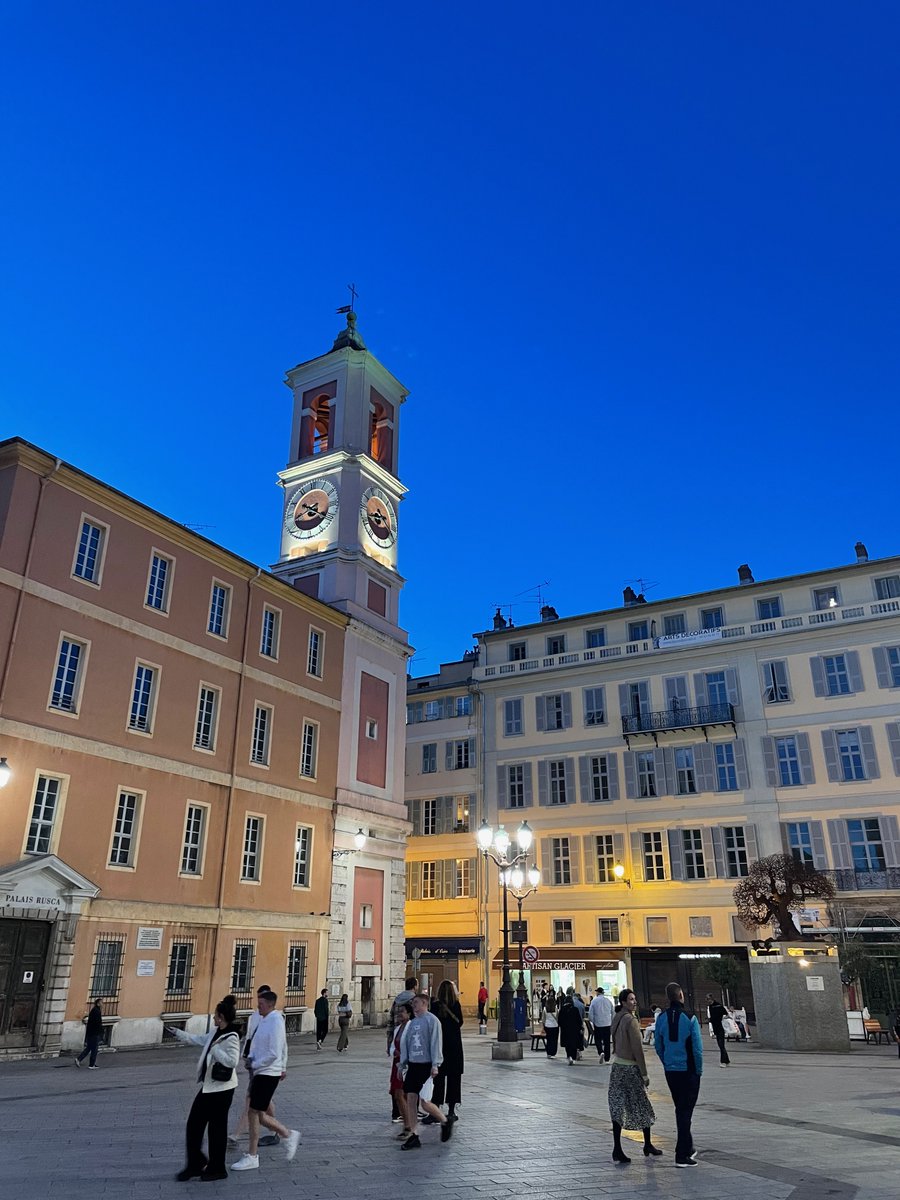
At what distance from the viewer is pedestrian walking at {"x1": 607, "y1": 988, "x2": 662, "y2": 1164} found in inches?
370

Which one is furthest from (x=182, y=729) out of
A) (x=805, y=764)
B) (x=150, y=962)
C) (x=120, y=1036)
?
(x=805, y=764)

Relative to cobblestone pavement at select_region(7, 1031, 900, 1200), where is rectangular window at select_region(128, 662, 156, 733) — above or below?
above

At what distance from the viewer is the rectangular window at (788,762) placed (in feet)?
117

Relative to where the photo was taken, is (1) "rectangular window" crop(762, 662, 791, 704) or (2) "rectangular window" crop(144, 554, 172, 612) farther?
(1) "rectangular window" crop(762, 662, 791, 704)

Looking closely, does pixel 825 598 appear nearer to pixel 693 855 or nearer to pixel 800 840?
pixel 800 840

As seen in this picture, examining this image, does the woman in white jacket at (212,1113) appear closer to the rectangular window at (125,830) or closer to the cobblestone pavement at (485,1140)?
the cobblestone pavement at (485,1140)

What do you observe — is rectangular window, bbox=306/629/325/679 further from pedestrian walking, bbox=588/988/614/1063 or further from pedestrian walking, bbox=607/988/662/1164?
pedestrian walking, bbox=607/988/662/1164

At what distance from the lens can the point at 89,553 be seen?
24906 millimetres

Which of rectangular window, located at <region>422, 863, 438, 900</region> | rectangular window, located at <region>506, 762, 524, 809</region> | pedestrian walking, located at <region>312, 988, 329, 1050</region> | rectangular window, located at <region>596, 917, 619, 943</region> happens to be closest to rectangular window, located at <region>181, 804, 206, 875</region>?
pedestrian walking, located at <region>312, 988, 329, 1050</region>

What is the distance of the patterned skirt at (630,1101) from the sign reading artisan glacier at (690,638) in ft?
99.4

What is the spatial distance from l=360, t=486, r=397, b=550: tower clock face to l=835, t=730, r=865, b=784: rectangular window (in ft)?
65.4

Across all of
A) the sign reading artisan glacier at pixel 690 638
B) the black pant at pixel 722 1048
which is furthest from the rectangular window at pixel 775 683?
the black pant at pixel 722 1048

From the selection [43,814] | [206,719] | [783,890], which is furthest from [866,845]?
[43,814]

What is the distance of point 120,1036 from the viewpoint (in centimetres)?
2298
